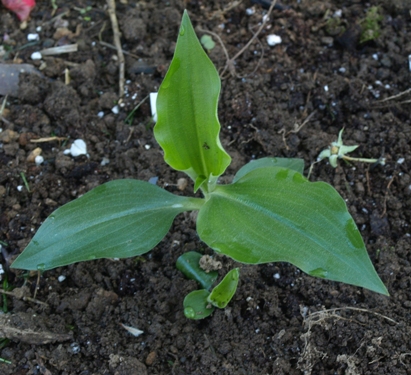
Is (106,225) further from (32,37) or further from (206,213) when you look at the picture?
(32,37)

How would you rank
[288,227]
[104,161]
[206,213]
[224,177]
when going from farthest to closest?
1. [104,161]
2. [224,177]
3. [206,213]
4. [288,227]

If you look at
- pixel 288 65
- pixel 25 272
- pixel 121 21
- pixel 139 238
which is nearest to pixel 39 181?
pixel 25 272

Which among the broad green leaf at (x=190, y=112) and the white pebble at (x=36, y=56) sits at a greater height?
the broad green leaf at (x=190, y=112)

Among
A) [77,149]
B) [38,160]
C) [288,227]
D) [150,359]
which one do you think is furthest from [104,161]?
[288,227]

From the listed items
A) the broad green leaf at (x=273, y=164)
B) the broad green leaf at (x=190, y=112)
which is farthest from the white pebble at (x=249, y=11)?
the broad green leaf at (x=190, y=112)

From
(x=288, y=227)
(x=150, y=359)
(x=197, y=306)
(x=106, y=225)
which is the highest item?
(x=288, y=227)

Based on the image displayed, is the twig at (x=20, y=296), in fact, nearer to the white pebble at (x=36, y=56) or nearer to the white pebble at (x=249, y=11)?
the white pebble at (x=36, y=56)

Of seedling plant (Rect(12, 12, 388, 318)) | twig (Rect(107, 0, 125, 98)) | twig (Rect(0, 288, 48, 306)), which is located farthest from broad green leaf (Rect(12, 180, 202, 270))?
twig (Rect(107, 0, 125, 98))

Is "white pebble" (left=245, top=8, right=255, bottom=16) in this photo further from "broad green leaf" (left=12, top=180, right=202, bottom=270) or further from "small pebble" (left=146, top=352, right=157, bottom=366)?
"small pebble" (left=146, top=352, right=157, bottom=366)
